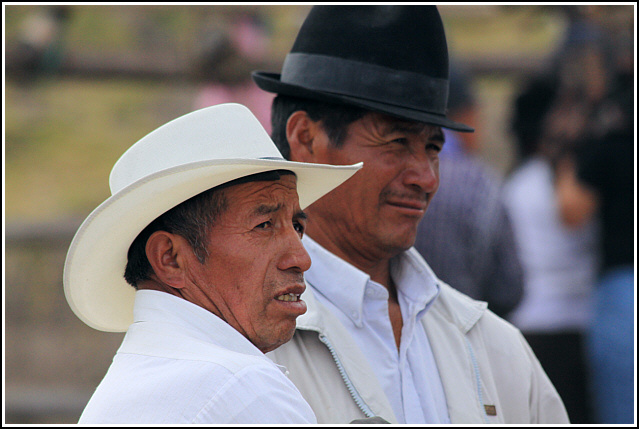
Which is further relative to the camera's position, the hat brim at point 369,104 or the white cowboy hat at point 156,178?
the hat brim at point 369,104

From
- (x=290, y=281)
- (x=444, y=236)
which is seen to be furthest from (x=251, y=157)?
(x=444, y=236)

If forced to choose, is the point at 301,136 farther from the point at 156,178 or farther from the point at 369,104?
the point at 156,178

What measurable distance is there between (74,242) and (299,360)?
0.72 metres

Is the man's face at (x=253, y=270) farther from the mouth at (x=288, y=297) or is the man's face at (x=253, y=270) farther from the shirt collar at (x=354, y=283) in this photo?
the shirt collar at (x=354, y=283)

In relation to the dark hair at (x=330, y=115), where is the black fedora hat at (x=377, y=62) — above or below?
above

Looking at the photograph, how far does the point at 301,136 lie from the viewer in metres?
2.71

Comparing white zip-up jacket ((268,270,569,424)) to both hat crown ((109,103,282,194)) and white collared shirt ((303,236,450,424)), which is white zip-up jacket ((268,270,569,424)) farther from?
hat crown ((109,103,282,194))

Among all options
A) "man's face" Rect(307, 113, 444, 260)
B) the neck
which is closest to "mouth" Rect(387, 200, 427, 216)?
"man's face" Rect(307, 113, 444, 260)

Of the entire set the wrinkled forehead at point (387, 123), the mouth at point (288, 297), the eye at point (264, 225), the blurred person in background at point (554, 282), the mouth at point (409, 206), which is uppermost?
the wrinkled forehead at point (387, 123)

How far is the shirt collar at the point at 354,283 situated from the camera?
8.26 ft

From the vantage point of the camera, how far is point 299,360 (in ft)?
7.45

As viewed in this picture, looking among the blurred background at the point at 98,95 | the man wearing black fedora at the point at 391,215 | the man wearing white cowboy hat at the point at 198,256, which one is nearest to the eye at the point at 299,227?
the man wearing white cowboy hat at the point at 198,256

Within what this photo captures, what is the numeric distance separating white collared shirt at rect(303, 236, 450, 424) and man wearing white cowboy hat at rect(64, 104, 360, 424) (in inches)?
17.4

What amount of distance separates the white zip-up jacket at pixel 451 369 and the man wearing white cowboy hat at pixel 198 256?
313 millimetres
